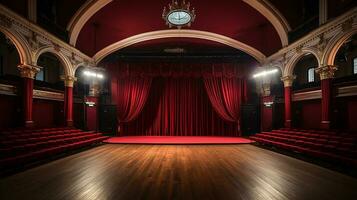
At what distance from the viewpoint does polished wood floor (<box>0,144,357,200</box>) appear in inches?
118

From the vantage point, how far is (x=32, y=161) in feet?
16.8

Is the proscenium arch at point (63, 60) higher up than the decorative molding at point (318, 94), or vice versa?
the proscenium arch at point (63, 60)

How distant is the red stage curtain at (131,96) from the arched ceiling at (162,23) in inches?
96.1

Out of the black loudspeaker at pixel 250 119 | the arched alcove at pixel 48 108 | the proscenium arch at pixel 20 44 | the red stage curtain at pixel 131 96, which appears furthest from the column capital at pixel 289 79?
the proscenium arch at pixel 20 44

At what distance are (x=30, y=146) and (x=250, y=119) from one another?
10.3m

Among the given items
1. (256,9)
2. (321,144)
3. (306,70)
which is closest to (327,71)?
(321,144)

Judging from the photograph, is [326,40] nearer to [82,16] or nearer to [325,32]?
[325,32]

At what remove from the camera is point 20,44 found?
6.37 m

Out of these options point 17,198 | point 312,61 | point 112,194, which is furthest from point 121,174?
point 312,61

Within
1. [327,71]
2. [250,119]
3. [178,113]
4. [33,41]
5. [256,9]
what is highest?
[256,9]

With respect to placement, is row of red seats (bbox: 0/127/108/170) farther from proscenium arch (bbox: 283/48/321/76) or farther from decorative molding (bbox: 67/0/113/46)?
proscenium arch (bbox: 283/48/321/76)

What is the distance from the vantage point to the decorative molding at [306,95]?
311 inches

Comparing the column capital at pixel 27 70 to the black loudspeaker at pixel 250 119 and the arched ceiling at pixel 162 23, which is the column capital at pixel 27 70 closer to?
the arched ceiling at pixel 162 23

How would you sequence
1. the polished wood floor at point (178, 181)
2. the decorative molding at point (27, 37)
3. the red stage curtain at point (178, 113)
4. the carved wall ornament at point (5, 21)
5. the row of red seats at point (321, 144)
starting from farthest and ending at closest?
the red stage curtain at point (178, 113) < the decorative molding at point (27, 37) < the carved wall ornament at point (5, 21) < the row of red seats at point (321, 144) < the polished wood floor at point (178, 181)
